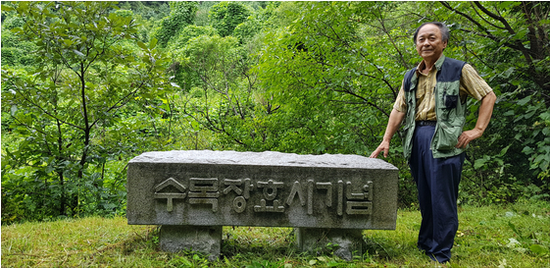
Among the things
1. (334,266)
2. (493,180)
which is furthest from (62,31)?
(493,180)

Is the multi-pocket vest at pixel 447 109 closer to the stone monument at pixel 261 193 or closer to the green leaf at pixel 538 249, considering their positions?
the stone monument at pixel 261 193

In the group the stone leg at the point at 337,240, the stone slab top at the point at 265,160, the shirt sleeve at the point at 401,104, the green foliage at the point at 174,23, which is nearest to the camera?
the stone slab top at the point at 265,160

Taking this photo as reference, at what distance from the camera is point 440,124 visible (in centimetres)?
259

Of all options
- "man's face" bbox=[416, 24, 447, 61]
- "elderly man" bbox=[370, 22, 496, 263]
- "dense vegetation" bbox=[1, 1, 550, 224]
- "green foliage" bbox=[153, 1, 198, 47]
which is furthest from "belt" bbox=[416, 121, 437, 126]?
"green foliage" bbox=[153, 1, 198, 47]

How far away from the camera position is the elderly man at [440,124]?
2551mm

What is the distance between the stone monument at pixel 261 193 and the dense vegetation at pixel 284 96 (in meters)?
1.64

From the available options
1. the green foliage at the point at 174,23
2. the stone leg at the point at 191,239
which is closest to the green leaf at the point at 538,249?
the stone leg at the point at 191,239

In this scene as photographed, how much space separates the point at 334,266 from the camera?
8.82 feet

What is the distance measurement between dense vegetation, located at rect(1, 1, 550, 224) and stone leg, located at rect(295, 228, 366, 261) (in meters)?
1.81

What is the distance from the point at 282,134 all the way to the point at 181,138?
1.83 metres

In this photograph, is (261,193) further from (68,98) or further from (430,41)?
(68,98)

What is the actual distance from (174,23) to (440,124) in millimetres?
21227

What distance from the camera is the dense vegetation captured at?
3.91m

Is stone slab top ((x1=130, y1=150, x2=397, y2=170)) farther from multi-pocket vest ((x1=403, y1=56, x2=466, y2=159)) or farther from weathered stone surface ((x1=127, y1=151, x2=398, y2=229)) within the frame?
multi-pocket vest ((x1=403, y1=56, x2=466, y2=159))
